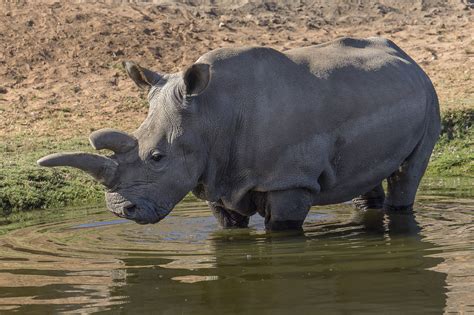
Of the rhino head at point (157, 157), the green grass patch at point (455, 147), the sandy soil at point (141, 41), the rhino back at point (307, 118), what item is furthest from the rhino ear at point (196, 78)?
the sandy soil at point (141, 41)

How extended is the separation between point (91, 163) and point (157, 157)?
519 millimetres

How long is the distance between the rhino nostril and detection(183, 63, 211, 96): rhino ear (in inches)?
37.4

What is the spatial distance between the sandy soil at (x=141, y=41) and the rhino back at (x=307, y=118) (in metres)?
6.58

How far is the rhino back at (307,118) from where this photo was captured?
8.52 meters

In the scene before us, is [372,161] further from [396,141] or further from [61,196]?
[61,196]

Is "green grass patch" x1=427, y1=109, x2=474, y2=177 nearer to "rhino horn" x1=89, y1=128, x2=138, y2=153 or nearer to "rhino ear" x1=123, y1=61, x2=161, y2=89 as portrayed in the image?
"rhino ear" x1=123, y1=61, x2=161, y2=89

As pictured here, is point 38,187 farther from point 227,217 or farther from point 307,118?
point 307,118

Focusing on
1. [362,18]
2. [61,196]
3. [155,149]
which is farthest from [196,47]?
[155,149]

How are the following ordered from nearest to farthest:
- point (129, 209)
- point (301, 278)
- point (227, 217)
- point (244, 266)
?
point (301, 278)
point (244, 266)
point (129, 209)
point (227, 217)

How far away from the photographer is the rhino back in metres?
8.52

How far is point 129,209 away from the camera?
26.3ft

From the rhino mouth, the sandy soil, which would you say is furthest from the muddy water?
the sandy soil

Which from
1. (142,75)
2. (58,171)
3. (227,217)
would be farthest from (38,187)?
(142,75)

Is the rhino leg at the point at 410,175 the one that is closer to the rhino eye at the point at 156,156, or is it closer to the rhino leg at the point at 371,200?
the rhino leg at the point at 371,200
